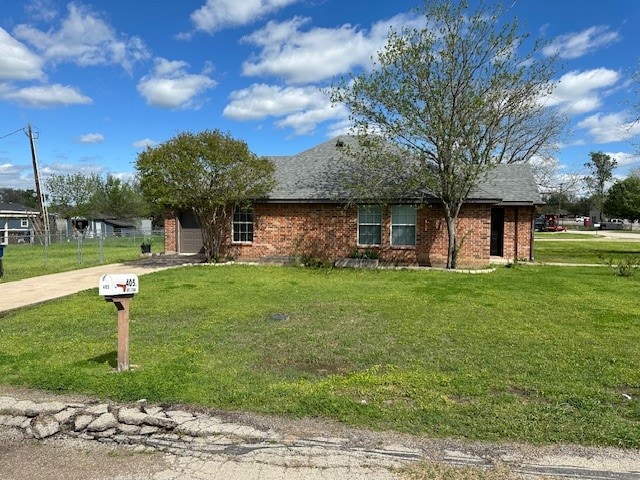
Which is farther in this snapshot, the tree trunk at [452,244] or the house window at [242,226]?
the house window at [242,226]

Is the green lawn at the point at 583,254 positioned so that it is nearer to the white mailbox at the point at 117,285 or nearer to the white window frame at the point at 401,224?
the white window frame at the point at 401,224

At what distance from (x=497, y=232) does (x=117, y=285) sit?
15.5 meters

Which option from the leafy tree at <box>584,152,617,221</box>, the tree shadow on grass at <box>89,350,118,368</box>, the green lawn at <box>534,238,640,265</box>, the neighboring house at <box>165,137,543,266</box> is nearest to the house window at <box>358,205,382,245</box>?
the neighboring house at <box>165,137,543,266</box>

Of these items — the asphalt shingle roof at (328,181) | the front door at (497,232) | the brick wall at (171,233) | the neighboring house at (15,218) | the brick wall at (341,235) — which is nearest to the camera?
the brick wall at (341,235)

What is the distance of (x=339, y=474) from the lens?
2861 mm

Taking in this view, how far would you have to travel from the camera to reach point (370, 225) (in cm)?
1506

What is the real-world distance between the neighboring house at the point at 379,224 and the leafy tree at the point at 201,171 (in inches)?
57.9

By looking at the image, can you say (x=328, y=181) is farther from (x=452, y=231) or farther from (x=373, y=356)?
(x=373, y=356)

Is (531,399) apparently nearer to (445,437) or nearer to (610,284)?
(445,437)

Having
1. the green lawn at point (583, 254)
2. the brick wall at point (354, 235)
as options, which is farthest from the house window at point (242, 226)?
the green lawn at point (583, 254)

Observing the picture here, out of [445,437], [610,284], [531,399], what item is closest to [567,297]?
[610,284]

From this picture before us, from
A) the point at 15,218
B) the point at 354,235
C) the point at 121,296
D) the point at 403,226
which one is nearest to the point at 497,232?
the point at 403,226

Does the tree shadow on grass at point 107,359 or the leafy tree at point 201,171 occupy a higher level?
the leafy tree at point 201,171

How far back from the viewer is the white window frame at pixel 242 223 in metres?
16.1
